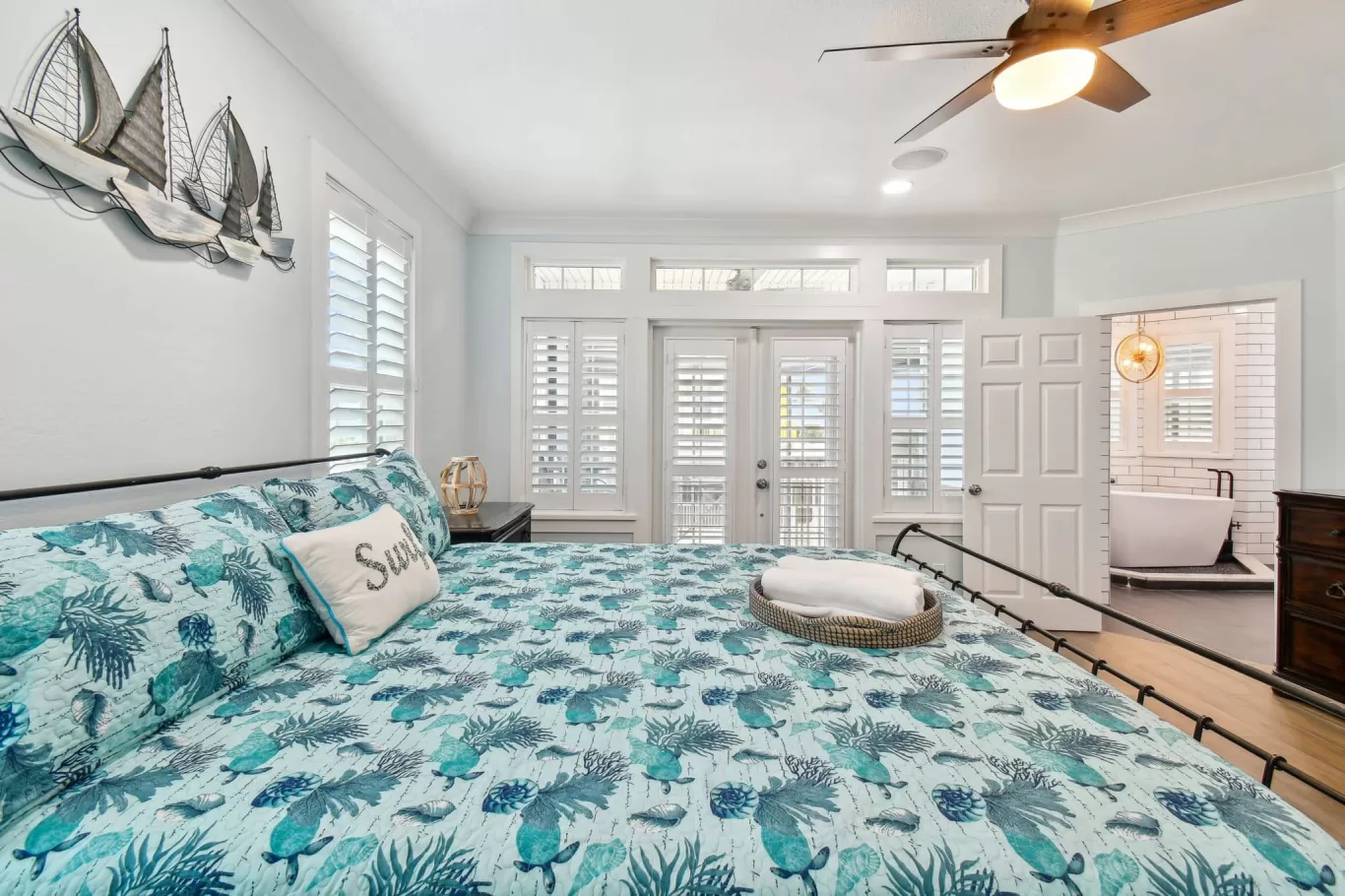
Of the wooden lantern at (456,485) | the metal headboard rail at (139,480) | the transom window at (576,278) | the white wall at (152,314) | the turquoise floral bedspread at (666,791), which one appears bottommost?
the turquoise floral bedspread at (666,791)

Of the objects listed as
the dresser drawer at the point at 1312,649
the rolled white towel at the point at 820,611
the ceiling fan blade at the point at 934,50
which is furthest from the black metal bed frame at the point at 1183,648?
the dresser drawer at the point at 1312,649

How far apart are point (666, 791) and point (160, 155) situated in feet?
6.44

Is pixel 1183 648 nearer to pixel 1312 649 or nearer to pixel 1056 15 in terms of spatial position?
pixel 1056 15

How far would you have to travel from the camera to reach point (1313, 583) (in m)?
2.51

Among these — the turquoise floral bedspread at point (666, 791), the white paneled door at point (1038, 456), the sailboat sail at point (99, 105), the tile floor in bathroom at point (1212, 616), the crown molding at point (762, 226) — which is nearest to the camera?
the turquoise floral bedspread at point (666, 791)

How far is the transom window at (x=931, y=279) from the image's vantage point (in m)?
3.80

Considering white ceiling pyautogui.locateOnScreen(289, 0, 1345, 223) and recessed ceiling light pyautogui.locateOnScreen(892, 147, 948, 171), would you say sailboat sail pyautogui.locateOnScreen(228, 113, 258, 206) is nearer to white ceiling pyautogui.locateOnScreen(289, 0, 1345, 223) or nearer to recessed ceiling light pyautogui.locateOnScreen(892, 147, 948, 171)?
white ceiling pyautogui.locateOnScreen(289, 0, 1345, 223)

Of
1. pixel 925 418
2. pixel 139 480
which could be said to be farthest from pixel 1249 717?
pixel 139 480

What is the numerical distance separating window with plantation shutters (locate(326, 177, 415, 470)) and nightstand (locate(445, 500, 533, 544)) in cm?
52

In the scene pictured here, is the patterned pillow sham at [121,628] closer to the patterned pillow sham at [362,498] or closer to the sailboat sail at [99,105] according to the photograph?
the patterned pillow sham at [362,498]

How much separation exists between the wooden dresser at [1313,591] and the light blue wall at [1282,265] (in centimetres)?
69

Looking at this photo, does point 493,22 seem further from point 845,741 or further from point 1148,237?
point 1148,237

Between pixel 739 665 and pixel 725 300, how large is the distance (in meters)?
2.87

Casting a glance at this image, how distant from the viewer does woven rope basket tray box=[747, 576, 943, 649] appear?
51.5 inches
